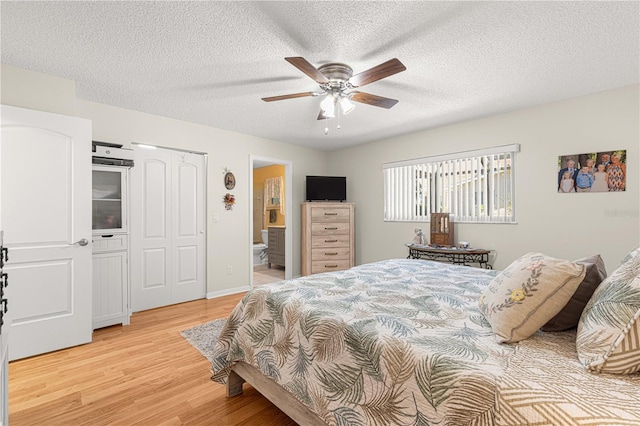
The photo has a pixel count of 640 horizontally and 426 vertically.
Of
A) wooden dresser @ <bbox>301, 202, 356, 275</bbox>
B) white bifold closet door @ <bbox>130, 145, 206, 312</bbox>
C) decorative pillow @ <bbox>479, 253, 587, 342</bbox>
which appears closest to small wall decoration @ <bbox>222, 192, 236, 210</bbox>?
white bifold closet door @ <bbox>130, 145, 206, 312</bbox>

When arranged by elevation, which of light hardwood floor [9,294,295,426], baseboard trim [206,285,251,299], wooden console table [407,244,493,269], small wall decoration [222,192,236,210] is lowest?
light hardwood floor [9,294,295,426]

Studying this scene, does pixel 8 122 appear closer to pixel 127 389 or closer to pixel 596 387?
pixel 127 389

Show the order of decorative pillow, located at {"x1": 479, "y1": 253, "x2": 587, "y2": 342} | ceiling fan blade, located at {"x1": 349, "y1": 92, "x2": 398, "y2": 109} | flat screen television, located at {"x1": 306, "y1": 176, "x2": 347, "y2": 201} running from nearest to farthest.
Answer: decorative pillow, located at {"x1": 479, "y1": 253, "x2": 587, "y2": 342} → ceiling fan blade, located at {"x1": 349, "y1": 92, "x2": 398, "y2": 109} → flat screen television, located at {"x1": 306, "y1": 176, "x2": 347, "y2": 201}

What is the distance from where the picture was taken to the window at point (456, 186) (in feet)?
12.3

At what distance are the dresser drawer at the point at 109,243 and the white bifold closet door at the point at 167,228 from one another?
1.53 feet

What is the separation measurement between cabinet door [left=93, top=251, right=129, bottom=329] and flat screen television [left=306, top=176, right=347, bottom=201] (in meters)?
3.01

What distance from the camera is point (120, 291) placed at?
3.23 m

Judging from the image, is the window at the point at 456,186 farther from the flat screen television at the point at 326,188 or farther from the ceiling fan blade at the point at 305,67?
the ceiling fan blade at the point at 305,67

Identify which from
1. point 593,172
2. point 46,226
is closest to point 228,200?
point 46,226

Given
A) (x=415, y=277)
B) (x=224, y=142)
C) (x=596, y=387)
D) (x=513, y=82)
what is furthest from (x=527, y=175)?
(x=224, y=142)

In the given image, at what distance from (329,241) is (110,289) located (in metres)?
3.11

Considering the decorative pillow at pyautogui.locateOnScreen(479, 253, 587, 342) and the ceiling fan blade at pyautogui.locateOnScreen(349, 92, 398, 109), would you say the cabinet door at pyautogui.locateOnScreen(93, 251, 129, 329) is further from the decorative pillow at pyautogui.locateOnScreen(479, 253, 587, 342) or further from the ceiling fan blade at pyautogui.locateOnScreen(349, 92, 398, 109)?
the decorative pillow at pyautogui.locateOnScreen(479, 253, 587, 342)

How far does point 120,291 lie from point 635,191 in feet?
17.3

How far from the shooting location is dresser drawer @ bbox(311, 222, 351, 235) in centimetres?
511
